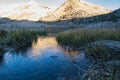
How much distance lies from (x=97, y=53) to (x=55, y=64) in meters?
3.18

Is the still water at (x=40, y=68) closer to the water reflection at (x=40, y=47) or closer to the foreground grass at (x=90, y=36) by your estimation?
the water reflection at (x=40, y=47)

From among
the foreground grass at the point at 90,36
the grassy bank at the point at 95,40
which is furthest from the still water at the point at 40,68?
the foreground grass at the point at 90,36

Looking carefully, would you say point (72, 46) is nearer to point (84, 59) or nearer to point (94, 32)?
point (94, 32)

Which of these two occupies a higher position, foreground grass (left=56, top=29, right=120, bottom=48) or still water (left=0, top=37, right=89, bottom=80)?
foreground grass (left=56, top=29, right=120, bottom=48)

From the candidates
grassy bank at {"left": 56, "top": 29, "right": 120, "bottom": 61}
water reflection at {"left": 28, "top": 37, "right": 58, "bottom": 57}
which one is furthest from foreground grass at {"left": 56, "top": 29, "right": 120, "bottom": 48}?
water reflection at {"left": 28, "top": 37, "right": 58, "bottom": 57}

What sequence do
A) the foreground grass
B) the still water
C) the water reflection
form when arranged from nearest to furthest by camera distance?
the still water
the water reflection
the foreground grass

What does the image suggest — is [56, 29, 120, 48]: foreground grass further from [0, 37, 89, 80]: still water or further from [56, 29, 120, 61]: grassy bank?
[0, 37, 89, 80]: still water

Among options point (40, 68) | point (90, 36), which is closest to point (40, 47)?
point (90, 36)

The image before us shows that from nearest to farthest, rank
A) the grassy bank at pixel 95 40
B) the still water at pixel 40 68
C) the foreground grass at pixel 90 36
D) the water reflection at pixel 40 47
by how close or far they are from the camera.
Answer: the still water at pixel 40 68
the grassy bank at pixel 95 40
the water reflection at pixel 40 47
the foreground grass at pixel 90 36

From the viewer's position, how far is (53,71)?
48.9ft

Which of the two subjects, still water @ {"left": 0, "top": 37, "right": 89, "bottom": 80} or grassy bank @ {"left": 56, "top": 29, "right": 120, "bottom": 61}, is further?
grassy bank @ {"left": 56, "top": 29, "right": 120, "bottom": 61}

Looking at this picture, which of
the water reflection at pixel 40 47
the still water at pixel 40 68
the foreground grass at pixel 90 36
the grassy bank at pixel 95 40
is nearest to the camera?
the still water at pixel 40 68

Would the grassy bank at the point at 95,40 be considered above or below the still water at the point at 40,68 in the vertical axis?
above

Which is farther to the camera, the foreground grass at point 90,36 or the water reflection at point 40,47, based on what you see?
the foreground grass at point 90,36
